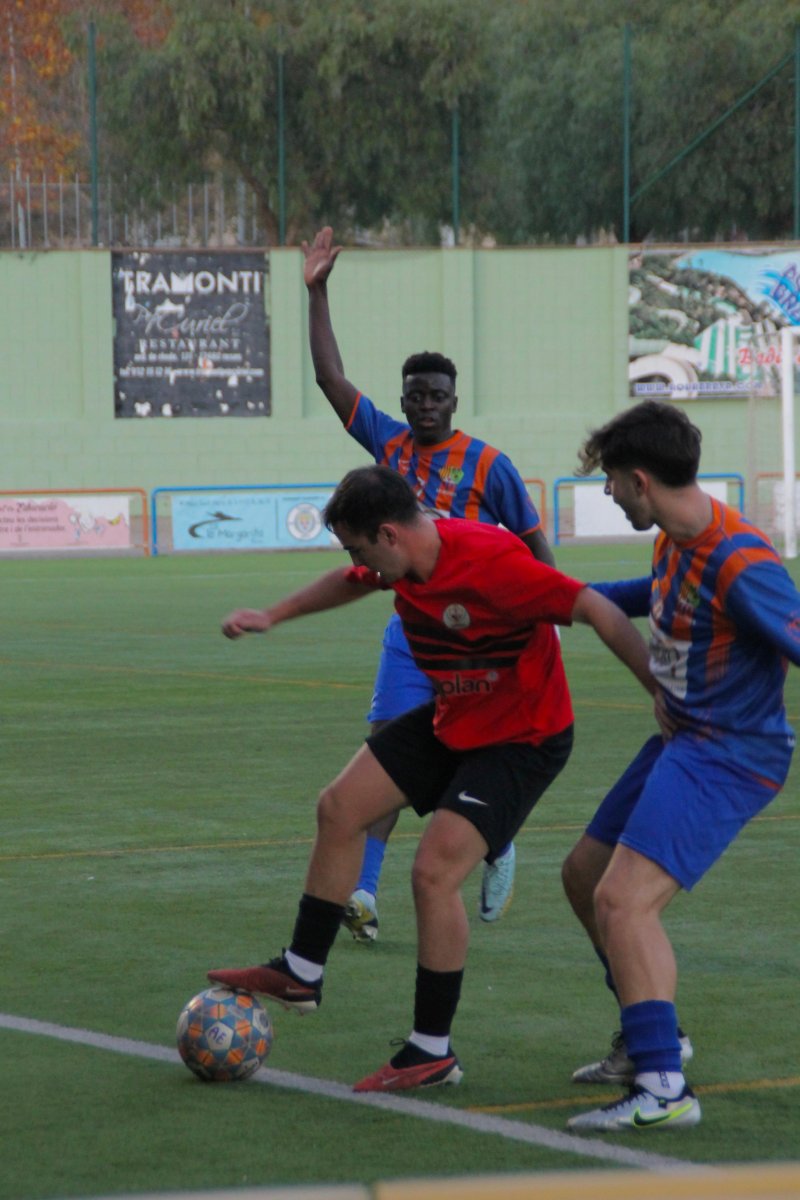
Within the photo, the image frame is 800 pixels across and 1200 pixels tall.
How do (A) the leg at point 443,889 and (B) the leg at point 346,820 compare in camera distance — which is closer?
(A) the leg at point 443,889

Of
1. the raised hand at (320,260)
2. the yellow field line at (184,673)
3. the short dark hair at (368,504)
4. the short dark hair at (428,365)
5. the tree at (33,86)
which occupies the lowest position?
the yellow field line at (184,673)

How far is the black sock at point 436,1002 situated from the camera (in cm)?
509

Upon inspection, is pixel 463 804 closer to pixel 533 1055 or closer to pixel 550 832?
pixel 533 1055

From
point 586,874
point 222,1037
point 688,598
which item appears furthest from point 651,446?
point 222,1037

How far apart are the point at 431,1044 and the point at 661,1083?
0.65 metres

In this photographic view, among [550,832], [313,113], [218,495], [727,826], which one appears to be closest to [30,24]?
[313,113]

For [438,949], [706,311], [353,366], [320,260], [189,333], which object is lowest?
[438,949]

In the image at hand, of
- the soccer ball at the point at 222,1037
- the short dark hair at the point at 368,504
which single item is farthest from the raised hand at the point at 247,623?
the soccer ball at the point at 222,1037

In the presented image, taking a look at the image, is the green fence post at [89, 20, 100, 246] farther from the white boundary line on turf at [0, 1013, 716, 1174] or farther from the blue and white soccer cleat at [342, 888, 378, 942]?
the white boundary line on turf at [0, 1013, 716, 1174]

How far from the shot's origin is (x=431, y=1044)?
16.6 feet

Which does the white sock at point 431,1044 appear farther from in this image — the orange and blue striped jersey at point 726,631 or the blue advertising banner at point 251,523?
the blue advertising banner at point 251,523

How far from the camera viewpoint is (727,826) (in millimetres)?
4820

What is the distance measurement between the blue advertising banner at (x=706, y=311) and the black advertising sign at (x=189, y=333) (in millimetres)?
7540

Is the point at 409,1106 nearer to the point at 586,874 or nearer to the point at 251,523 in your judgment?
the point at 586,874
